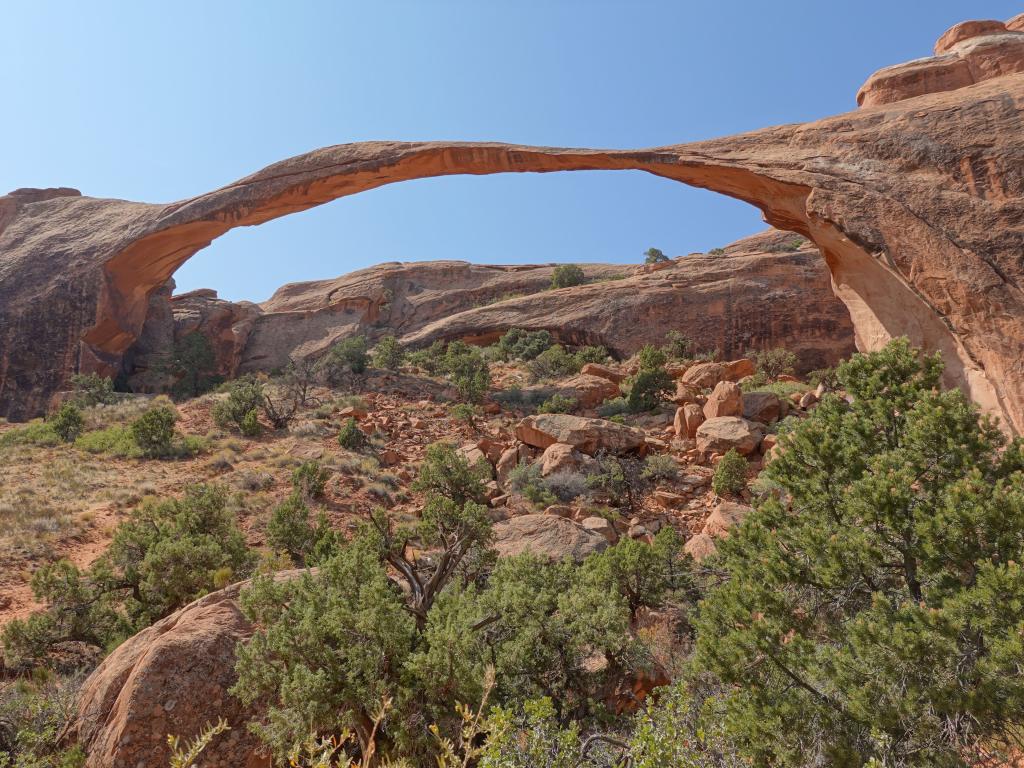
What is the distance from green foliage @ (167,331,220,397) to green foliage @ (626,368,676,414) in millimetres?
18553

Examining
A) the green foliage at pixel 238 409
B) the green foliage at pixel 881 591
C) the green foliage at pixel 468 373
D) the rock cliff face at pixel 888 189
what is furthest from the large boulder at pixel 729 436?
the green foliage at pixel 238 409

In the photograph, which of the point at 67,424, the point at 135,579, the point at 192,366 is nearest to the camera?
the point at 135,579

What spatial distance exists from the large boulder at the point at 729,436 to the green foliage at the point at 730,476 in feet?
3.78

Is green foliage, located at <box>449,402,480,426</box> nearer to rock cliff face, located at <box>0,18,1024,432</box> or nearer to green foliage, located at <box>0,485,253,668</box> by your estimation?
rock cliff face, located at <box>0,18,1024,432</box>

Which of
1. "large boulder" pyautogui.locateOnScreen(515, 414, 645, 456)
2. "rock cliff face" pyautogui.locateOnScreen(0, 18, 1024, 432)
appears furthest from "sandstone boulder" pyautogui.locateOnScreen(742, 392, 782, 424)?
"rock cliff face" pyautogui.locateOnScreen(0, 18, 1024, 432)

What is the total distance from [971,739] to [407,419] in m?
15.2

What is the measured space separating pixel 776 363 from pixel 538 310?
10483 mm

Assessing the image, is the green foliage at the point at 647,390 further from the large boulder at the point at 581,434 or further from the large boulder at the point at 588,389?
the large boulder at the point at 581,434

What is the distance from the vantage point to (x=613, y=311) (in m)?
24.6

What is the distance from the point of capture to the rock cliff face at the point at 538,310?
74.6 feet

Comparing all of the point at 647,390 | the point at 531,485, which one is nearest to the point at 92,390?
the point at 531,485

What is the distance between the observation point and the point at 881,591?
4895mm

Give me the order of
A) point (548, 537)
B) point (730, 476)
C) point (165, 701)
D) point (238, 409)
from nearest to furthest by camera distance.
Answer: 1. point (165, 701)
2. point (548, 537)
3. point (730, 476)
4. point (238, 409)

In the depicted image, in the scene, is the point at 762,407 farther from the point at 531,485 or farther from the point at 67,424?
the point at 67,424
